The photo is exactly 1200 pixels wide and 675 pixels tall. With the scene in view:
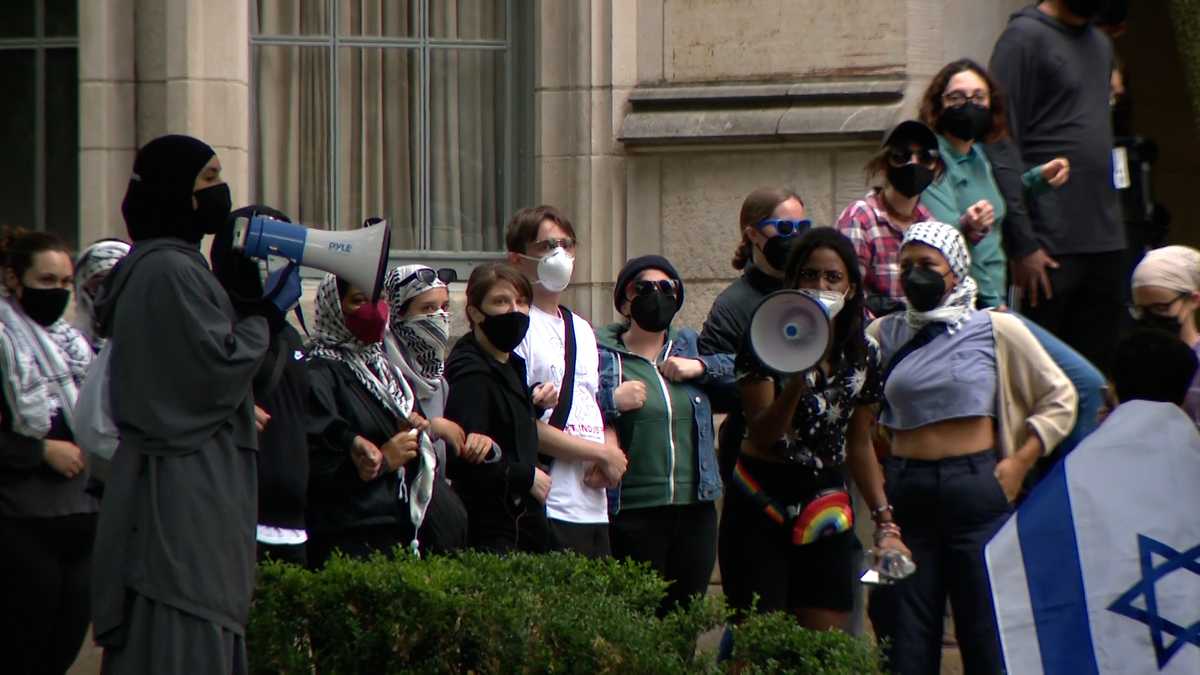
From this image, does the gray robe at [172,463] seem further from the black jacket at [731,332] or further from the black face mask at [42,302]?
the black jacket at [731,332]

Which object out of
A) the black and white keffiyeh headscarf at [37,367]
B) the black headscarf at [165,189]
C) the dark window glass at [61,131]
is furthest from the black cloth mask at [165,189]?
the dark window glass at [61,131]

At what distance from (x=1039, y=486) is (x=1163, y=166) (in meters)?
6.67

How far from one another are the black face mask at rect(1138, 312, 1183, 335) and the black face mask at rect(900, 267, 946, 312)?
78cm

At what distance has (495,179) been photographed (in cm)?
1059

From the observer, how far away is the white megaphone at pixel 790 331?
7.42 metres

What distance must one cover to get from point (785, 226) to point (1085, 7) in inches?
67.7

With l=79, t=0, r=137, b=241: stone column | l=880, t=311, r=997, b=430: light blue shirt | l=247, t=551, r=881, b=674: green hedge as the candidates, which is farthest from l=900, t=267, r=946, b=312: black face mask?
l=79, t=0, r=137, b=241: stone column

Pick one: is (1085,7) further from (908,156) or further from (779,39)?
(779,39)

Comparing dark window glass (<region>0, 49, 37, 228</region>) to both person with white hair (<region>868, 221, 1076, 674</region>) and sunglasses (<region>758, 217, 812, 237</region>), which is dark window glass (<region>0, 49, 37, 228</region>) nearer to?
sunglasses (<region>758, 217, 812, 237</region>)

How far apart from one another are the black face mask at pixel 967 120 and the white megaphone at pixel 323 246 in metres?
2.64

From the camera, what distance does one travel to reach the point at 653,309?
803 cm

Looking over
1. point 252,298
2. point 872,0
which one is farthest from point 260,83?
point 252,298

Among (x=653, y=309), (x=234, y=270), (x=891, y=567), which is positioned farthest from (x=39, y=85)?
(x=891, y=567)

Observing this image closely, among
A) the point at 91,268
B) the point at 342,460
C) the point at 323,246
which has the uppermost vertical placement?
the point at 323,246
